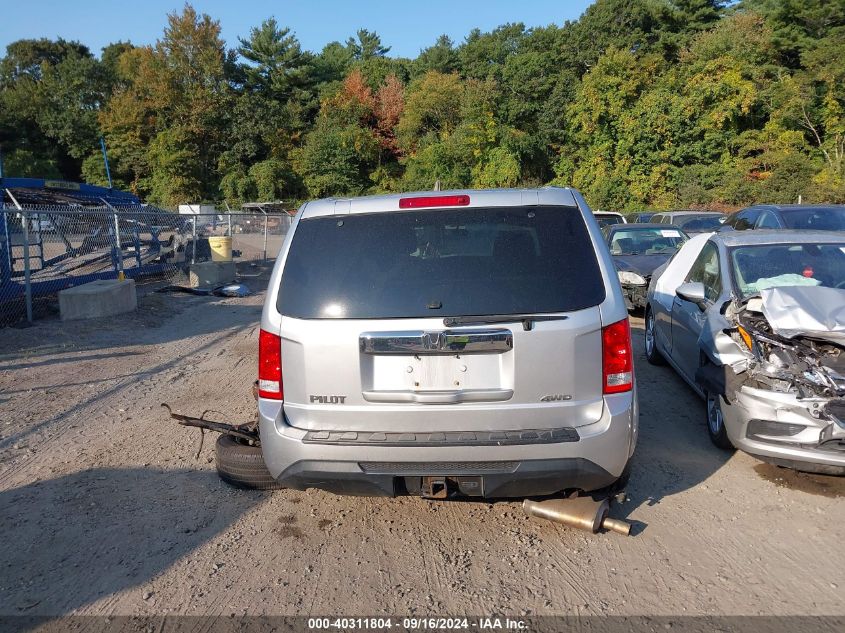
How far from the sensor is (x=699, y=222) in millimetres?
18484

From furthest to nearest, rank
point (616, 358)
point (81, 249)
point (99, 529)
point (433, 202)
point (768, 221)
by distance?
1. point (81, 249)
2. point (768, 221)
3. point (99, 529)
4. point (433, 202)
5. point (616, 358)

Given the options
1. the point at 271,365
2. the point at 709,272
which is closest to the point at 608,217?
the point at 709,272

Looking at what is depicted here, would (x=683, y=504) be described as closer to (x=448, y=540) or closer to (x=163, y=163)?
(x=448, y=540)

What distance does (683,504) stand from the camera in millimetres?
3975

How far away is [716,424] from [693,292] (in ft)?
4.01

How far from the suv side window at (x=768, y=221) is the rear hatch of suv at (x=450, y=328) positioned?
30.2ft

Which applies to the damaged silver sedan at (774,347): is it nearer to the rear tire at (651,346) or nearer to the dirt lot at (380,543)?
the dirt lot at (380,543)

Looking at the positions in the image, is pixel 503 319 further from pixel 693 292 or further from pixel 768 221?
pixel 768 221

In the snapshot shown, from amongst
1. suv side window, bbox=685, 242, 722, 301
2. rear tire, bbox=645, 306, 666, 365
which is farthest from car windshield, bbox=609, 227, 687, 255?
suv side window, bbox=685, 242, 722, 301

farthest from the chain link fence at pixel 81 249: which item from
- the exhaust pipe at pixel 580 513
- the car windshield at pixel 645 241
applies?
the car windshield at pixel 645 241

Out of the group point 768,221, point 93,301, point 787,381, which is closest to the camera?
Answer: point 787,381

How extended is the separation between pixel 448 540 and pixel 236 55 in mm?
69190

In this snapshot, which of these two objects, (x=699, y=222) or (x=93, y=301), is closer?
(x=93, y=301)

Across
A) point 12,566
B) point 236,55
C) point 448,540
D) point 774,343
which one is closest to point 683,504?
point 774,343
